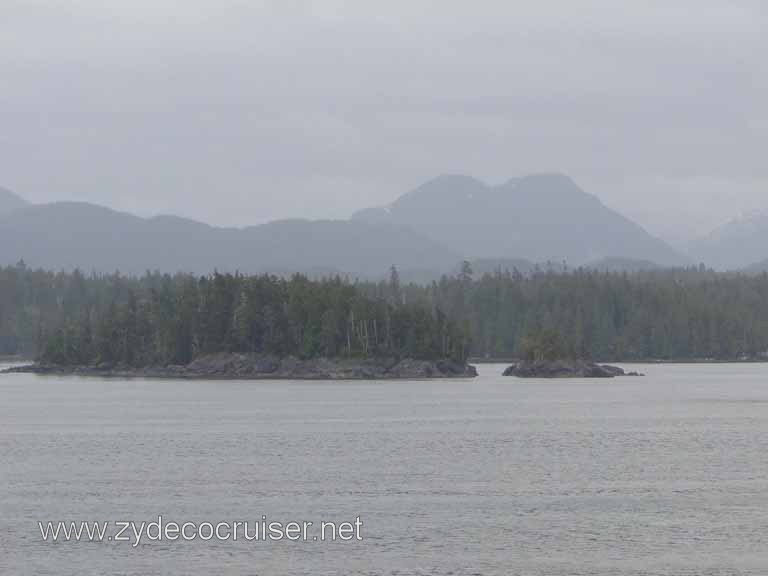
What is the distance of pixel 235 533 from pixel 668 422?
6196 centimetres

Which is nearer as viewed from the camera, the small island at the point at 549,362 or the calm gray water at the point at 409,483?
the calm gray water at the point at 409,483

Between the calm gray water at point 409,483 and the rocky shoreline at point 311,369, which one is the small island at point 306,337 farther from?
the calm gray water at point 409,483

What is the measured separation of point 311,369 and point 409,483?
129973mm

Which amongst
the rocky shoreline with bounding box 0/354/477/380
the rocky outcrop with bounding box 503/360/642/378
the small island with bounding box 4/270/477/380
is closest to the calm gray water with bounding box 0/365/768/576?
the small island with bounding box 4/270/477/380

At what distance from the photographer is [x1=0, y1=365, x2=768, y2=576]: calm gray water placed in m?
46.9

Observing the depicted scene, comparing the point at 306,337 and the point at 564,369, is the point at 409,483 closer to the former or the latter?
the point at 306,337

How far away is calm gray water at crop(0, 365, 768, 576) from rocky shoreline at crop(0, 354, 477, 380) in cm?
5970

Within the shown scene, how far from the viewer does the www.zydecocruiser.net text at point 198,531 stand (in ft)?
166

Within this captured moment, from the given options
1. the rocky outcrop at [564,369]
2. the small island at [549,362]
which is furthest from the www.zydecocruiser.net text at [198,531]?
the rocky outcrop at [564,369]

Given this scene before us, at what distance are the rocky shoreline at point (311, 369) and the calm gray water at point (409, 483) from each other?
5970 cm

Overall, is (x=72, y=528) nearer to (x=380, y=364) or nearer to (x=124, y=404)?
(x=124, y=404)

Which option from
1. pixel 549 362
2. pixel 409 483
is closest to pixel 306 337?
pixel 549 362

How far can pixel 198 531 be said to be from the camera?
5178 cm

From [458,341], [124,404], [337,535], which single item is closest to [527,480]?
[337,535]
